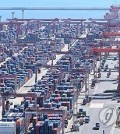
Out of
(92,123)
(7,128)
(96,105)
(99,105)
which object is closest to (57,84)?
(96,105)

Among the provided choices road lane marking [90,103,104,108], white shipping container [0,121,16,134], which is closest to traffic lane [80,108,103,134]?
road lane marking [90,103,104,108]

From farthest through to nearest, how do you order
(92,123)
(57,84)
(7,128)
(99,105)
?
1. (57,84)
2. (99,105)
3. (92,123)
4. (7,128)

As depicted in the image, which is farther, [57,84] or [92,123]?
[57,84]

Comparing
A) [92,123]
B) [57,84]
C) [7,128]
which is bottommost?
[92,123]

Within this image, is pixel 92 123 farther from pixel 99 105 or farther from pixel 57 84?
pixel 57 84

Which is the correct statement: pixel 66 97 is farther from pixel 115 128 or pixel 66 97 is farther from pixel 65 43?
pixel 65 43

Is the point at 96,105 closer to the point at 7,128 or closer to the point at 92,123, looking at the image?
the point at 92,123

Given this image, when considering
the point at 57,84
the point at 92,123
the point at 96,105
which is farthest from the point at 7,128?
the point at 57,84

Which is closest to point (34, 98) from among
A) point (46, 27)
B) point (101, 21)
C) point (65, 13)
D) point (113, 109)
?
point (113, 109)

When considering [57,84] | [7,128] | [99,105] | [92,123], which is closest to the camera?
[7,128]

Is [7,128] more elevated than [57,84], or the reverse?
[57,84]
